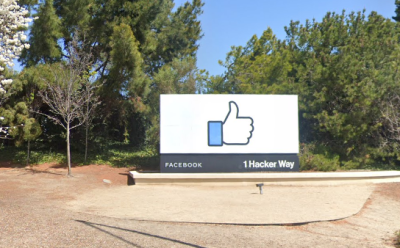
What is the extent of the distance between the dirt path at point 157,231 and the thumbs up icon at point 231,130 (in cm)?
546

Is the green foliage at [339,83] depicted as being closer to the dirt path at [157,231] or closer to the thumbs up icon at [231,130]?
the thumbs up icon at [231,130]

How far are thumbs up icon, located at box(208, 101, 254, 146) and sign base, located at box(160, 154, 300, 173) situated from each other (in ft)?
1.84

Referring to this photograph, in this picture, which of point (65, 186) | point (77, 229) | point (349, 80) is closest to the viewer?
point (77, 229)

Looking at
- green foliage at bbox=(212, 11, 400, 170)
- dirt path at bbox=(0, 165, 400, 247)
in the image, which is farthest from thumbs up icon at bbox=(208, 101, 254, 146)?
dirt path at bbox=(0, 165, 400, 247)

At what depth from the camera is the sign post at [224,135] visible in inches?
606

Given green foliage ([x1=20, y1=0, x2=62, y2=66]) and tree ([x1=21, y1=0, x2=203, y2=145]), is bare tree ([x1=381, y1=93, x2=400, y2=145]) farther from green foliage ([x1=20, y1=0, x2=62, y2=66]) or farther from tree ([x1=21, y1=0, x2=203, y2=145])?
green foliage ([x1=20, y1=0, x2=62, y2=66])

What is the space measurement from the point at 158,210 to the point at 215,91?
447 inches

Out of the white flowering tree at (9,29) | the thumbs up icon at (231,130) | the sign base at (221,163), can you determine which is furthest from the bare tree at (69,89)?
the thumbs up icon at (231,130)

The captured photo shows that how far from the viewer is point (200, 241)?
22.1 ft

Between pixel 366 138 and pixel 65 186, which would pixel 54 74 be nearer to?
pixel 65 186

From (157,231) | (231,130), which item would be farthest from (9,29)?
(157,231)

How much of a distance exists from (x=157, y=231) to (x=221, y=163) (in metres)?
8.24

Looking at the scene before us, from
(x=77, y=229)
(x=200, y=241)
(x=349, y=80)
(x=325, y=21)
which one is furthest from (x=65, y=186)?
(x=325, y=21)

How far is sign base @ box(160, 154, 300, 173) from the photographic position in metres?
15.3
